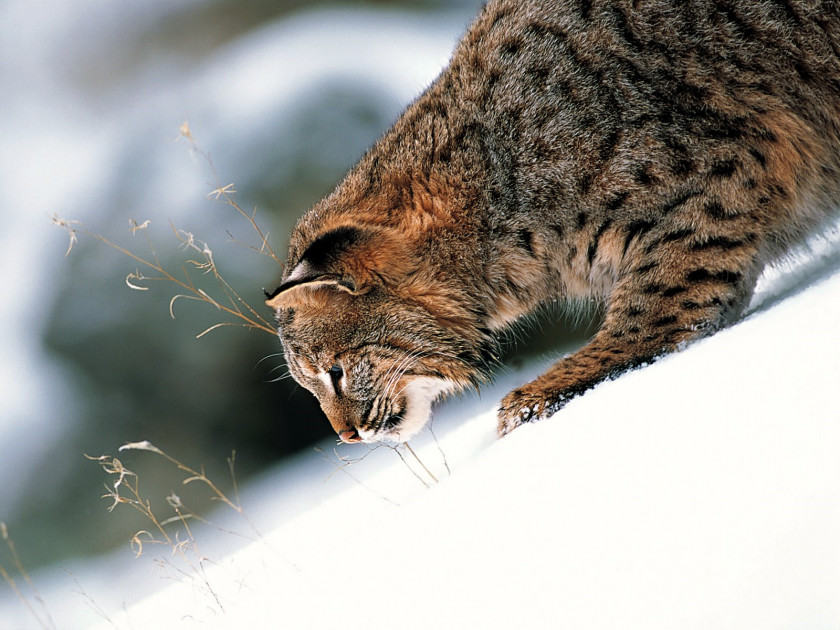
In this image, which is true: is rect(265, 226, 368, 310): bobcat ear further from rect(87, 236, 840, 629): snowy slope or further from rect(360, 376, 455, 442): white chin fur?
rect(87, 236, 840, 629): snowy slope

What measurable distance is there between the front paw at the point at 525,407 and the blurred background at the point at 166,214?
3539 millimetres

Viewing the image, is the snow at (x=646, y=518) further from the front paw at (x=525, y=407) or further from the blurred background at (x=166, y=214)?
the blurred background at (x=166, y=214)

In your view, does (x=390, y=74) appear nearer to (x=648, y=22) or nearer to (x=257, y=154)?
(x=257, y=154)

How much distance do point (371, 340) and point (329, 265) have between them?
18.3 inches

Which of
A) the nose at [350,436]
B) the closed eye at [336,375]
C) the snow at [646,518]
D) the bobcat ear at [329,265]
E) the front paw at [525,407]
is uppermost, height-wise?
the bobcat ear at [329,265]

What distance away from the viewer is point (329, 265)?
138 inches

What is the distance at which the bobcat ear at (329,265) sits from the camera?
3.36 m

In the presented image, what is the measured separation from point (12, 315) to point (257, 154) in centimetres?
347

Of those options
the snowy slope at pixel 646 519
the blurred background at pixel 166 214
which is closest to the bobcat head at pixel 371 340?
the snowy slope at pixel 646 519

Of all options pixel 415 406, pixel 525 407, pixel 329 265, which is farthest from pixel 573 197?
pixel 415 406

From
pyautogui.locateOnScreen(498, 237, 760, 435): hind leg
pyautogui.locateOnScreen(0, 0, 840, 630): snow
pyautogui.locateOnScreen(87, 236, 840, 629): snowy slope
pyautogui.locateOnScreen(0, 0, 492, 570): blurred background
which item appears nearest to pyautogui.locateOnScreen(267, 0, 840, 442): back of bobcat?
pyautogui.locateOnScreen(498, 237, 760, 435): hind leg

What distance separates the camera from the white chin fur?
3934 mm

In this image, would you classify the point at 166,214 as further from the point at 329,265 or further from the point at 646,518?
the point at 646,518

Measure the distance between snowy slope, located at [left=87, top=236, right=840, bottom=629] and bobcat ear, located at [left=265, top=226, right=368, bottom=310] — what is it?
1.05 metres
